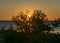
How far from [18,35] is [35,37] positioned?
102 cm

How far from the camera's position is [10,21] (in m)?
15.7

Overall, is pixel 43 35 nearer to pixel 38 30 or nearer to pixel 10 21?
pixel 38 30

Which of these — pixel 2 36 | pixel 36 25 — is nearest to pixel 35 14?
pixel 36 25

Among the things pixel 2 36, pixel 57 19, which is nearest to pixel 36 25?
pixel 57 19

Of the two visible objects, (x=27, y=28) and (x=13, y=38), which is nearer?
(x=27, y=28)

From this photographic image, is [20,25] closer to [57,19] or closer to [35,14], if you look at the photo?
[35,14]

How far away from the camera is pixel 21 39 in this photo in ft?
52.3

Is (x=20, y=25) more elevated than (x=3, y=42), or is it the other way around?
(x=20, y=25)

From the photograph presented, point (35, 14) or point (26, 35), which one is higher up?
point (35, 14)

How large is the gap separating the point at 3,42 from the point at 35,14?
299 centimetres

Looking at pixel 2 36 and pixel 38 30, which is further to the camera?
pixel 2 36

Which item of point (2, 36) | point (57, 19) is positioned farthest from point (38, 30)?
point (2, 36)

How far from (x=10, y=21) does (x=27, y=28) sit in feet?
3.73

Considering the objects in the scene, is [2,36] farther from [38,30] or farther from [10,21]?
[38,30]
